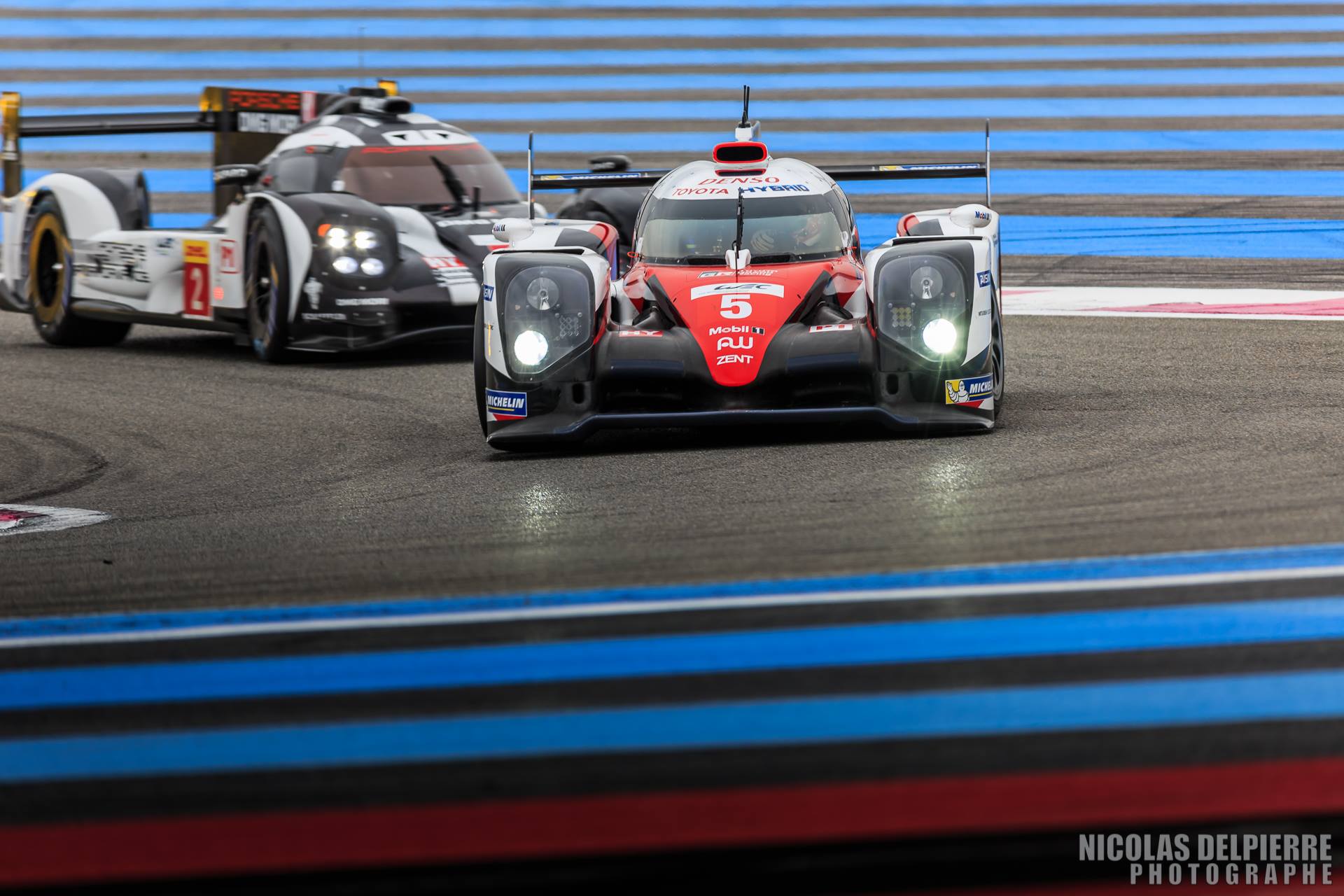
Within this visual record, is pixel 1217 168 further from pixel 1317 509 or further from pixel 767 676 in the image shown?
pixel 767 676

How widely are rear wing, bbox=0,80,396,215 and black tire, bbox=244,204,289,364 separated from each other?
45.4 inches

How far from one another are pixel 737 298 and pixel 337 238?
396 cm

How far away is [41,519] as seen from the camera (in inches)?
257

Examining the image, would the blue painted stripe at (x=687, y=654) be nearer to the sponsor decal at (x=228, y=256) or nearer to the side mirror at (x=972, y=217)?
the side mirror at (x=972, y=217)

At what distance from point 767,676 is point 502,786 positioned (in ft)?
2.74

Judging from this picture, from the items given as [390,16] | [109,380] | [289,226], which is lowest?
[109,380]

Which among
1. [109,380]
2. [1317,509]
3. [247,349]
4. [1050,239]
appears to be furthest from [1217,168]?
[1317,509]

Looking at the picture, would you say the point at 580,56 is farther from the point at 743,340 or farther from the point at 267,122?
the point at 743,340

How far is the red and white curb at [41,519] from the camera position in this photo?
6340mm

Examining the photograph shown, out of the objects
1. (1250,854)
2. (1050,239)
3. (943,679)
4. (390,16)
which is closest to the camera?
(1250,854)

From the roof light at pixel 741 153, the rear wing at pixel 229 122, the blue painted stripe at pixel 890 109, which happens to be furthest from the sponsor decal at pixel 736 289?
the blue painted stripe at pixel 890 109

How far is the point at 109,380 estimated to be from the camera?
35.3ft

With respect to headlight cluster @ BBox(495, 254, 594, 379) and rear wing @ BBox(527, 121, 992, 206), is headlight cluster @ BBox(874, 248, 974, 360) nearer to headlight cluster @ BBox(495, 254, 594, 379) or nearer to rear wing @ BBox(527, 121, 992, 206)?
rear wing @ BBox(527, 121, 992, 206)

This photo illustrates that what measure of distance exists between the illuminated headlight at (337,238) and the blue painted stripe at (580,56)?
13479 mm
